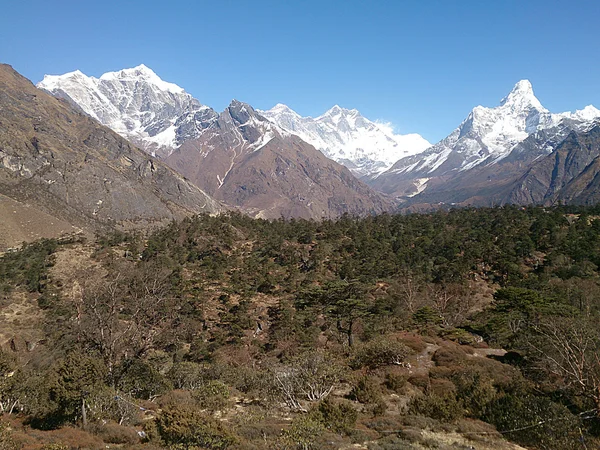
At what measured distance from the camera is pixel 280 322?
51156 mm

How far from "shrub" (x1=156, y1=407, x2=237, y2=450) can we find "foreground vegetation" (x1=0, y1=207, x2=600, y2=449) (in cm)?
7

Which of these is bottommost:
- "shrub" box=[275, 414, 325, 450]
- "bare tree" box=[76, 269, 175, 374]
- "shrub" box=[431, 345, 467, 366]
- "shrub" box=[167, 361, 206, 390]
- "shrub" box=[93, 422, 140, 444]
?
"shrub" box=[167, 361, 206, 390]

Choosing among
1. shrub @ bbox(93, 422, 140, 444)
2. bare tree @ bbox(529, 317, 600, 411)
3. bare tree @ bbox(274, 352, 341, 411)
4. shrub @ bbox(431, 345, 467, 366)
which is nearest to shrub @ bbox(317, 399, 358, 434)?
bare tree @ bbox(274, 352, 341, 411)

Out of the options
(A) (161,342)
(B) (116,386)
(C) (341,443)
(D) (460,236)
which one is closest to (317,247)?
(D) (460,236)

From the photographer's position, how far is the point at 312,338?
45.2 meters

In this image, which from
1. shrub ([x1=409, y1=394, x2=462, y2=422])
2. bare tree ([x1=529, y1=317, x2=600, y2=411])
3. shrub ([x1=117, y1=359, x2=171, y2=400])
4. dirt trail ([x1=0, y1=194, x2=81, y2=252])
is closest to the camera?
bare tree ([x1=529, y1=317, x2=600, y2=411])

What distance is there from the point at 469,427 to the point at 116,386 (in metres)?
20.4

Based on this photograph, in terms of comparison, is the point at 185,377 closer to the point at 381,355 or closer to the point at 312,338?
the point at 381,355

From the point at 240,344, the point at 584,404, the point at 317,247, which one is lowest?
the point at 240,344

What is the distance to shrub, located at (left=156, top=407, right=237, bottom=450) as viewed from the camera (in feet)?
49.7

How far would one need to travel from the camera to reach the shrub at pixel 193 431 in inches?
596

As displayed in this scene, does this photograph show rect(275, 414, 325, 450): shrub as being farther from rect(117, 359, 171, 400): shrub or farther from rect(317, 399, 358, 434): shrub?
rect(117, 359, 171, 400): shrub

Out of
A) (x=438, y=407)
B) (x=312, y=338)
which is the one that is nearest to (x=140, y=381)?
(x=438, y=407)

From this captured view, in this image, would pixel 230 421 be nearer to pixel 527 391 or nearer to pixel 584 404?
pixel 527 391
